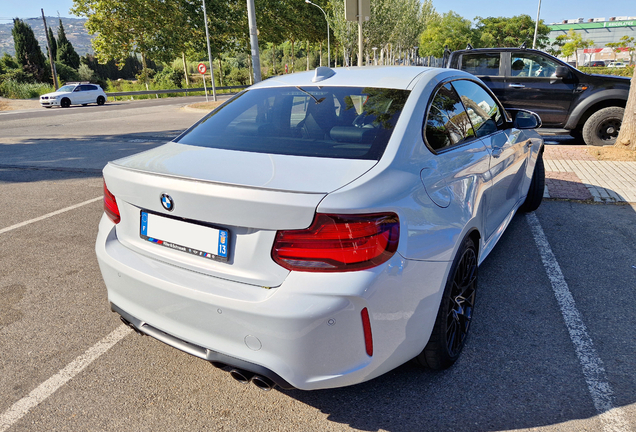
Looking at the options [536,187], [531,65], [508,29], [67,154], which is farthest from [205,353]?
[508,29]

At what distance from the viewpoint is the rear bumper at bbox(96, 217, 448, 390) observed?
1.84 metres

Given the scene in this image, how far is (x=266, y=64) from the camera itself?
107 meters

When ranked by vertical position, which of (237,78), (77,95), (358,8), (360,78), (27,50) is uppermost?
(27,50)

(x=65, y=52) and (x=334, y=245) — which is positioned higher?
(x=65, y=52)

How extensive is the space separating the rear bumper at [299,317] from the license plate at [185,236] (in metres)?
0.10

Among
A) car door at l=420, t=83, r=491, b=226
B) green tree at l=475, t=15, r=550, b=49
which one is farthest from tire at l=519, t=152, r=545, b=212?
green tree at l=475, t=15, r=550, b=49

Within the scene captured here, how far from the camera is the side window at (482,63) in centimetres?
1018

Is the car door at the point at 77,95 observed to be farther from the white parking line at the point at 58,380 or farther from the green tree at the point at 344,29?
the white parking line at the point at 58,380

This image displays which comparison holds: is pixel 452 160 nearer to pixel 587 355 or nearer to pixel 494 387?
pixel 494 387

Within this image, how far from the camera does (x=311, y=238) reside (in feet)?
6.03

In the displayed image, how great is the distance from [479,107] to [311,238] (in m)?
2.21

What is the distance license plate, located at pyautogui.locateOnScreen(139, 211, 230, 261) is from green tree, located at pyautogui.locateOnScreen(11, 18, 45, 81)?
55969 mm

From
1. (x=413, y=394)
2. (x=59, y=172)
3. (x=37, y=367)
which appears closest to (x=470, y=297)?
(x=413, y=394)

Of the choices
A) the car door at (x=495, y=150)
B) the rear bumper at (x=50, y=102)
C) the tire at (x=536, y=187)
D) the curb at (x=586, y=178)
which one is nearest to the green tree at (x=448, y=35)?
the rear bumper at (x=50, y=102)
